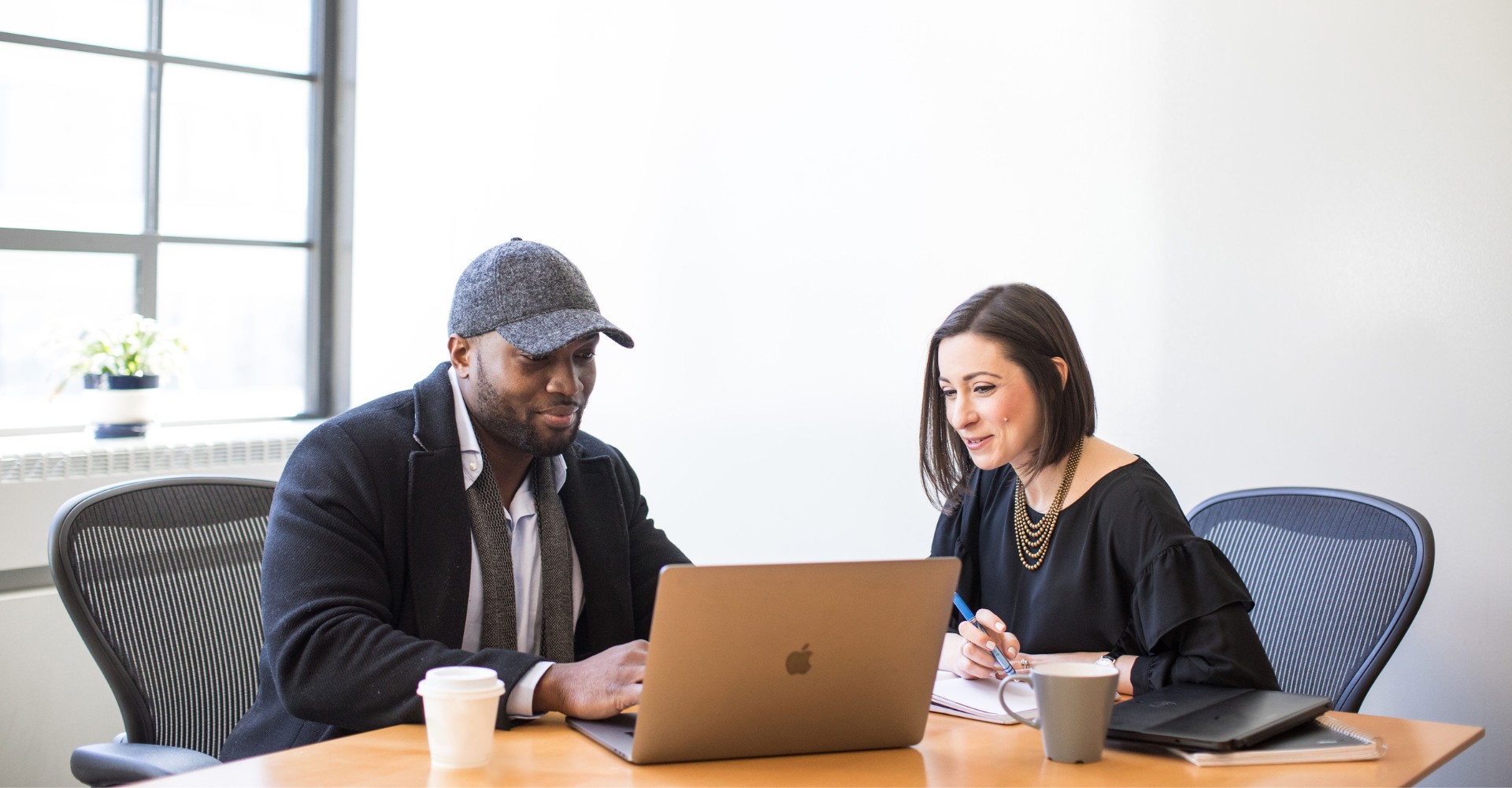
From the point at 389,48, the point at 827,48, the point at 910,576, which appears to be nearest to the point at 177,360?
the point at 389,48

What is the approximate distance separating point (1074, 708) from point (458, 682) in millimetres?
600

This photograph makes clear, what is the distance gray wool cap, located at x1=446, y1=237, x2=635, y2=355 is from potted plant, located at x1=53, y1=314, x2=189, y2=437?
2200mm

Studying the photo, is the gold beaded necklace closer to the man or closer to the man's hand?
the man

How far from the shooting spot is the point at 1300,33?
2.38 m

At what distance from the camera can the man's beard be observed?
1.76 metres

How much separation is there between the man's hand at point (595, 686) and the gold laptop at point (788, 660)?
0.04 meters

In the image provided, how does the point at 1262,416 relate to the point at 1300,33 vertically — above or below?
below

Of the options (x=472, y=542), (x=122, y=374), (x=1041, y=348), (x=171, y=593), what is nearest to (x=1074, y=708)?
(x=1041, y=348)

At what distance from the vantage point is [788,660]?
1.20 metres

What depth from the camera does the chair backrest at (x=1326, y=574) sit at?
6.23ft

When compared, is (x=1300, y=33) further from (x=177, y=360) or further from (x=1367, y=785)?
(x=177, y=360)

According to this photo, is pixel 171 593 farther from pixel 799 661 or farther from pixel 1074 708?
pixel 1074 708

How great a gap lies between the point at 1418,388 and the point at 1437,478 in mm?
165

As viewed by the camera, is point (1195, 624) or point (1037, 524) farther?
point (1037, 524)
